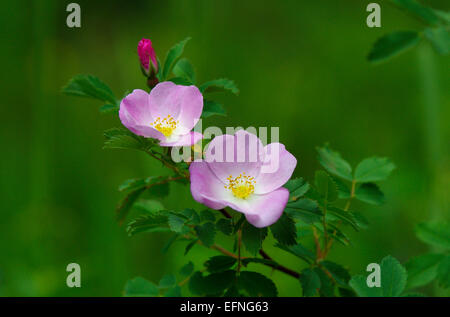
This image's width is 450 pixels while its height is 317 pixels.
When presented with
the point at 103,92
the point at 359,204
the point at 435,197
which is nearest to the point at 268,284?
the point at 103,92

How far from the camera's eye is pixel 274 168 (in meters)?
0.58

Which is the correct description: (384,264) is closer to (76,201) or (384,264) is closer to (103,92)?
(103,92)

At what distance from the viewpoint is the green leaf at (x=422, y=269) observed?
76 centimetres

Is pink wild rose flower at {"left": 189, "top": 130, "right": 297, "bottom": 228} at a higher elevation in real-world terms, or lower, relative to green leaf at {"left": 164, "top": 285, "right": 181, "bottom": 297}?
higher

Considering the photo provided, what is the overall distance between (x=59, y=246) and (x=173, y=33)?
73 cm

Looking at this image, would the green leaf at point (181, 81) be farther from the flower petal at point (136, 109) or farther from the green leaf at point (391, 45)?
the green leaf at point (391, 45)

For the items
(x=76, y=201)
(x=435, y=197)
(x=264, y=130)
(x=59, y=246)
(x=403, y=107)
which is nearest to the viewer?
(x=264, y=130)

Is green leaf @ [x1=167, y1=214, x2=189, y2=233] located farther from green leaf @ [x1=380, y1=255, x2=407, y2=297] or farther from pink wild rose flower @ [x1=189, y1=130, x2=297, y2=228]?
green leaf @ [x1=380, y1=255, x2=407, y2=297]

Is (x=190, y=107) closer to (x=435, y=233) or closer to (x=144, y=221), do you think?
(x=144, y=221)

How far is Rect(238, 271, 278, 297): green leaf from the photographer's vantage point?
0.62 metres

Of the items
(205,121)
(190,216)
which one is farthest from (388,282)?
(205,121)

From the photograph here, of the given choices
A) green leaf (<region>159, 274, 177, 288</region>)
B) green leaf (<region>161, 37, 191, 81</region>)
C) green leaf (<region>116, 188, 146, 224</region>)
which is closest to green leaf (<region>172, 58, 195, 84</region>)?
green leaf (<region>161, 37, 191, 81</region>)

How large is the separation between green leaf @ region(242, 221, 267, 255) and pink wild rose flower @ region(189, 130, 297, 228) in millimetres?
21
